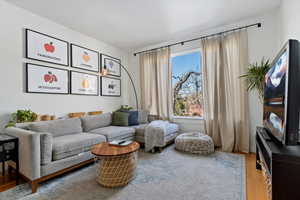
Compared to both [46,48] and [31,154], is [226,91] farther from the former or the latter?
[46,48]

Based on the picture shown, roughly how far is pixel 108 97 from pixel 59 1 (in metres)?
2.26

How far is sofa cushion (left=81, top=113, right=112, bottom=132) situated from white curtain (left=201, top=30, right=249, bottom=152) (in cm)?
228

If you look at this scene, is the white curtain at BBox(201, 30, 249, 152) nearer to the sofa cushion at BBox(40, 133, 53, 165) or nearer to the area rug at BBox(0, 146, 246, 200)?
the area rug at BBox(0, 146, 246, 200)

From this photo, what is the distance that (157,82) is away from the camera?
393 cm

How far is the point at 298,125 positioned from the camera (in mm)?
1012

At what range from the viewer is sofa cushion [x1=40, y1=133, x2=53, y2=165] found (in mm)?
1782

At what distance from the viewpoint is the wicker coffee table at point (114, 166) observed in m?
1.76

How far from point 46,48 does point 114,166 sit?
2.48m

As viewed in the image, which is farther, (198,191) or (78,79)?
(78,79)

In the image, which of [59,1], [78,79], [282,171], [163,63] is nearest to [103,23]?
[59,1]

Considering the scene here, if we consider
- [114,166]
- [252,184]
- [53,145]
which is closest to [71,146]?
[53,145]

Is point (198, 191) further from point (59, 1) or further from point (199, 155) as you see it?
point (59, 1)

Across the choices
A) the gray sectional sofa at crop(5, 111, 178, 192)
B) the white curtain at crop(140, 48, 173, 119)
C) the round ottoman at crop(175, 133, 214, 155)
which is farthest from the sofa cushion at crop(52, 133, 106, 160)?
the white curtain at crop(140, 48, 173, 119)

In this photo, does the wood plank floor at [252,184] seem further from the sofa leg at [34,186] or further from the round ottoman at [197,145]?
the round ottoman at [197,145]
